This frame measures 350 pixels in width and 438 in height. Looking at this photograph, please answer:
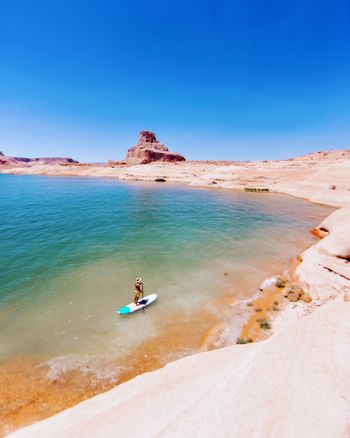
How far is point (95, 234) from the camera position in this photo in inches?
1000

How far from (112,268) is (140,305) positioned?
568 centimetres

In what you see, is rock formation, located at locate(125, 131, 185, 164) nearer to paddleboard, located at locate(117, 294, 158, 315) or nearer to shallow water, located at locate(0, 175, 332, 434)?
shallow water, located at locate(0, 175, 332, 434)

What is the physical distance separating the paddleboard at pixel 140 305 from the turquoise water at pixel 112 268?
400mm

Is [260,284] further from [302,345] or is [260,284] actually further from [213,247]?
[302,345]

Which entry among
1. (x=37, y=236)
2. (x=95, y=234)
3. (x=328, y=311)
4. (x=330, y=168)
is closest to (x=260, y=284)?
(x=328, y=311)

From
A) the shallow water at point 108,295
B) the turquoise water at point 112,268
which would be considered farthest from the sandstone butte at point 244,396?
the turquoise water at point 112,268

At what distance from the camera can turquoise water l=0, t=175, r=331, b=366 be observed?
11.0 m

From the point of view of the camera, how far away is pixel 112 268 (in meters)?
17.2

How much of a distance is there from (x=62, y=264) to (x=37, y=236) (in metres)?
8.67

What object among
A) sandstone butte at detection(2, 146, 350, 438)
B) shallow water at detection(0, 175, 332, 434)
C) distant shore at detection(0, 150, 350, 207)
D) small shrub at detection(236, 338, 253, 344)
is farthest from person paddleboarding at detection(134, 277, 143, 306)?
distant shore at detection(0, 150, 350, 207)

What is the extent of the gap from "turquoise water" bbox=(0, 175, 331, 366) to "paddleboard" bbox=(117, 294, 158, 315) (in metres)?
0.40

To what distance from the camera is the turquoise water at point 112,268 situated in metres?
11.0

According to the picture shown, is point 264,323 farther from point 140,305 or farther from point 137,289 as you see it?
point 137,289

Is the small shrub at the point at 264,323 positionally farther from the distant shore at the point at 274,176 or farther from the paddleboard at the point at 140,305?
the distant shore at the point at 274,176
